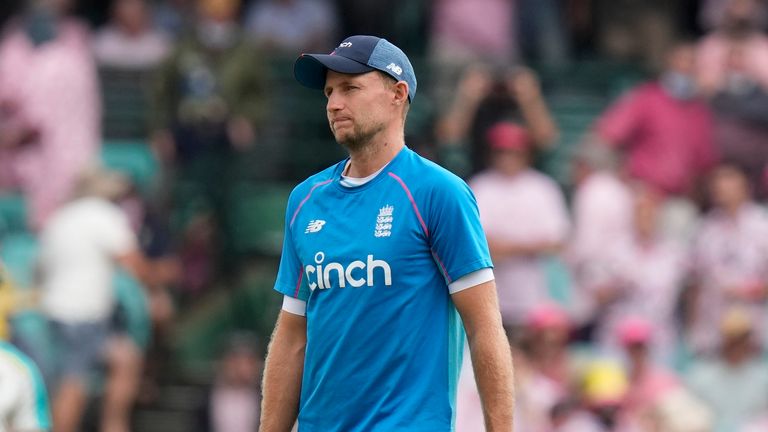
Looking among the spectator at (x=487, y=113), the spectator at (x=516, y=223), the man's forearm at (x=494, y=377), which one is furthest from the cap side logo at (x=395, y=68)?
the spectator at (x=487, y=113)

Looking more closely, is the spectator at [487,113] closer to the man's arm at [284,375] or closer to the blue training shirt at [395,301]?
the man's arm at [284,375]

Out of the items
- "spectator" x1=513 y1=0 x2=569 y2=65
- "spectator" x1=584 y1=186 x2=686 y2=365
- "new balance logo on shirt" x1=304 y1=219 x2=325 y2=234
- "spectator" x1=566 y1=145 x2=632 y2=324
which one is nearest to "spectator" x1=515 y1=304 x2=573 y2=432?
"spectator" x1=584 y1=186 x2=686 y2=365

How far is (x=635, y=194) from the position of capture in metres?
12.5

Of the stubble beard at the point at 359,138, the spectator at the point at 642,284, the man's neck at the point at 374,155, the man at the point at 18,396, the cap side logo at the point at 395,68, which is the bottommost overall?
the spectator at the point at 642,284

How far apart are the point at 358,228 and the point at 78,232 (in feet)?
23.0

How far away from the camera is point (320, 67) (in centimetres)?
520

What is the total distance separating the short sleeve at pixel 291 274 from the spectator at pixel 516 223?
634cm

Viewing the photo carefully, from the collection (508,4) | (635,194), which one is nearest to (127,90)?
(508,4)

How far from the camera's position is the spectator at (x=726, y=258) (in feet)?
39.7

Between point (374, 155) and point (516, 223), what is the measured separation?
678 centimetres

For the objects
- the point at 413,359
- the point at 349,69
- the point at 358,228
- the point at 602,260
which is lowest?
the point at 602,260

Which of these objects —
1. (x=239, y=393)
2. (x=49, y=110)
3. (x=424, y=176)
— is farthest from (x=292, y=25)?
(x=424, y=176)

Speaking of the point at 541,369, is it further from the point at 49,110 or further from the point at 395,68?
the point at 395,68

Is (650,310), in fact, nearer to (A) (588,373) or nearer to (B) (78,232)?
(A) (588,373)
